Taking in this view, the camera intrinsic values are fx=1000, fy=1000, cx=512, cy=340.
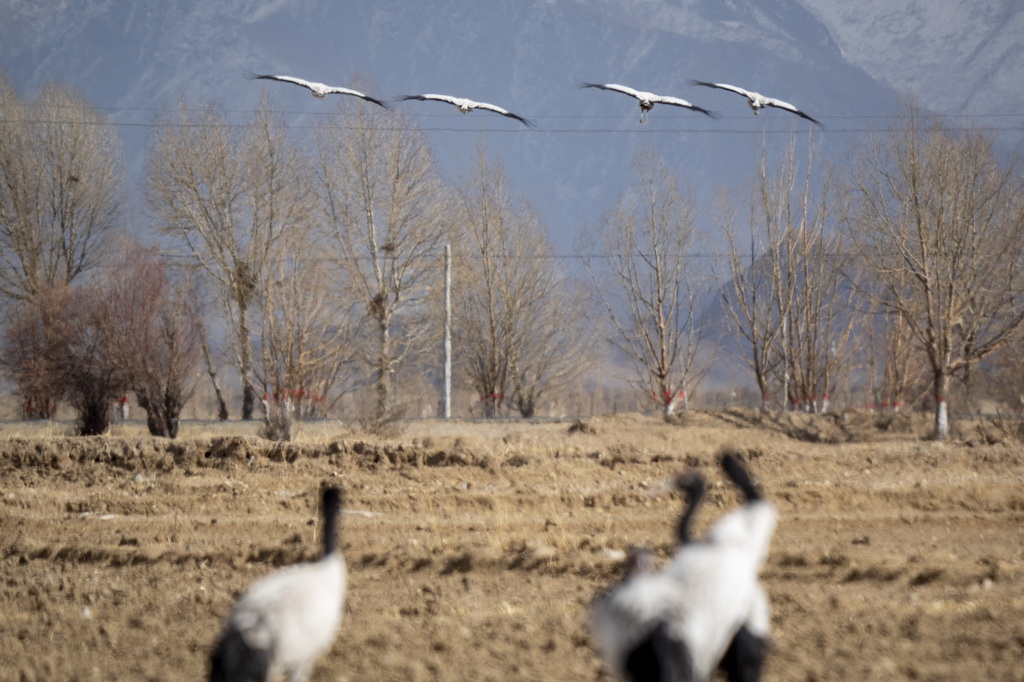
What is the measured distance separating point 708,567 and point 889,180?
2775 centimetres

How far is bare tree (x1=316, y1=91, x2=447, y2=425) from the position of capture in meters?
37.5

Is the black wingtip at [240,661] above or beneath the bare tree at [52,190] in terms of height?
beneath

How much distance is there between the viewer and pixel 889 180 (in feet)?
96.3

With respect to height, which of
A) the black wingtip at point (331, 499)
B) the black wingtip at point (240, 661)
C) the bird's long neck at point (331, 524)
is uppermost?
the black wingtip at point (331, 499)

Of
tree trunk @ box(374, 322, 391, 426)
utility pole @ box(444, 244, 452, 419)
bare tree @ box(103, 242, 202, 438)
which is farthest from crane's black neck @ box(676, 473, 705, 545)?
utility pole @ box(444, 244, 452, 419)

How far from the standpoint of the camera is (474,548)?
37.1 ft

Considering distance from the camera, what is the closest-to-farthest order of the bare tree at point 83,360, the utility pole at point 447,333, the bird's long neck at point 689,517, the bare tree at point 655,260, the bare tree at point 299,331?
the bird's long neck at point 689,517 → the bare tree at point 299,331 → the bare tree at point 83,360 → the utility pole at point 447,333 → the bare tree at point 655,260

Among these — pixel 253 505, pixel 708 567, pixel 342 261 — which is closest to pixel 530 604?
pixel 708 567

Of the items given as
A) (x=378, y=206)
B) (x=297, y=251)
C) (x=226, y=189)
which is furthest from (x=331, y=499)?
(x=226, y=189)

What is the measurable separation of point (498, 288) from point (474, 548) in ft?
104

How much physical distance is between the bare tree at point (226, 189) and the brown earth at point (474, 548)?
18037mm

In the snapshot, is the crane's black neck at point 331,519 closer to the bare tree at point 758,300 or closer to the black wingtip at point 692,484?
the black wingtip at point 692,484

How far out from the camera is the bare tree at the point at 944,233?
2802cm

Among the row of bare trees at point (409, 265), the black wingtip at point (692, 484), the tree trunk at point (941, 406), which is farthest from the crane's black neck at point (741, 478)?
the tree trunk at point (941, 406)
